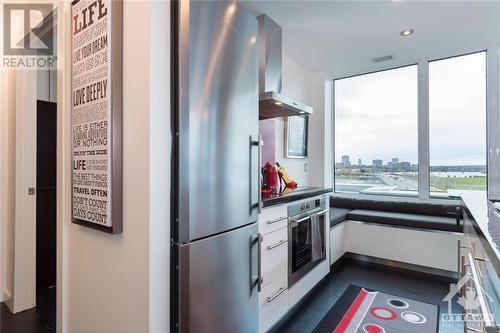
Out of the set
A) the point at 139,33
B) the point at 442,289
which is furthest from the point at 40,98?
the point at 442,289

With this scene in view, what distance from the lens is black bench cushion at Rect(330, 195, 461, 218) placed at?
3.29m

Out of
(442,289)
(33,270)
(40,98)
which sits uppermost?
(40,98)

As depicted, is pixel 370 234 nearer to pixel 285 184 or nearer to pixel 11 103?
pixel 285 184

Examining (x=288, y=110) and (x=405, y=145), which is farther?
(x=405, y=145)

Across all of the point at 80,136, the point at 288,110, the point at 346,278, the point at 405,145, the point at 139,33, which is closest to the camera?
the point at 139,33

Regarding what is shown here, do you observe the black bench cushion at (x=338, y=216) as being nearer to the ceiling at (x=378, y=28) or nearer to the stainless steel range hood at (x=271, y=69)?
the stainless steel range hood at (x=271, y=69)

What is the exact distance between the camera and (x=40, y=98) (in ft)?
9.40

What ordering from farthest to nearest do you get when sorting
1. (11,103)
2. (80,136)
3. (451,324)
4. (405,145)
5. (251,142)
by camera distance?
(405,145), (11,103), (451,324), (251,142), (80,136)

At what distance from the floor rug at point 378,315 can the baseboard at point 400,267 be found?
728mm

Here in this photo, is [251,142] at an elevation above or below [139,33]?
below

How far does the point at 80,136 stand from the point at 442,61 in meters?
4.35

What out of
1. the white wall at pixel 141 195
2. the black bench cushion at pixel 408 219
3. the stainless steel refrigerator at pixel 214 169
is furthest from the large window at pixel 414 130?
the white wall at pixel 141 195

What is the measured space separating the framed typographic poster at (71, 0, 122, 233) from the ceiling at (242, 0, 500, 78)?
1450 millimetres

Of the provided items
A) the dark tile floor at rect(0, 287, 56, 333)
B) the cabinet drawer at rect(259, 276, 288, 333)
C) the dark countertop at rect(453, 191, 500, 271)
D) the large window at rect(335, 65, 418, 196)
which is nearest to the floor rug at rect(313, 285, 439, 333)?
the cabinet drawer at rect(259, 276, 288, 333)
